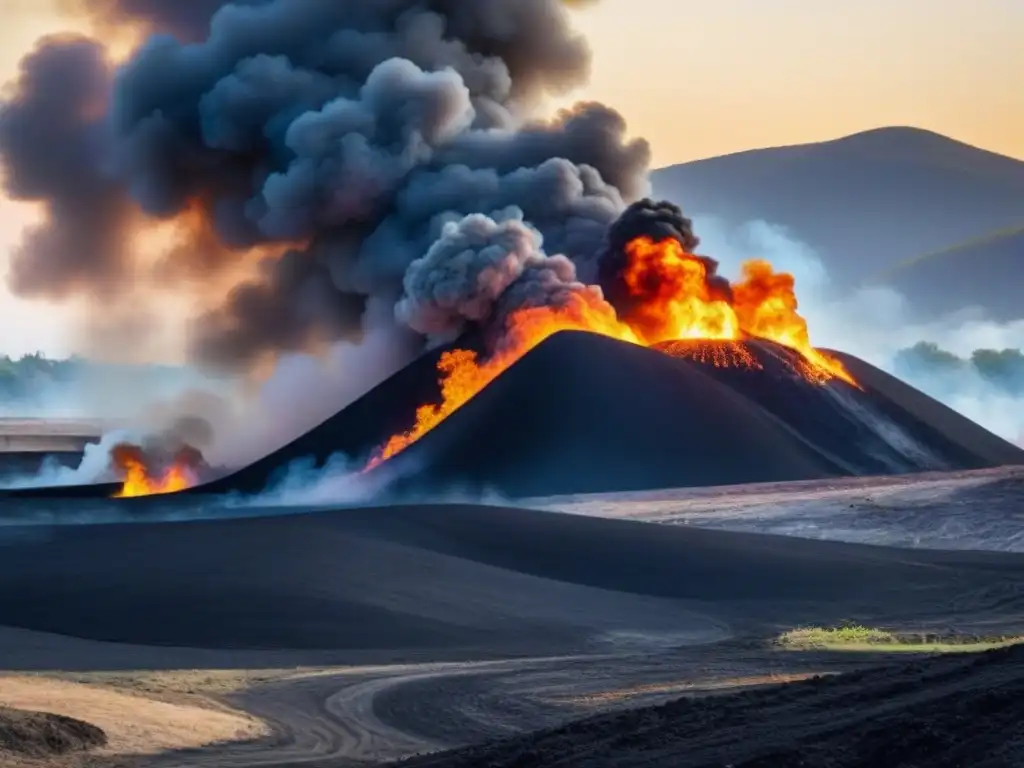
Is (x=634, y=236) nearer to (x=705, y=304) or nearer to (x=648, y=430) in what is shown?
(x=705, y=304)

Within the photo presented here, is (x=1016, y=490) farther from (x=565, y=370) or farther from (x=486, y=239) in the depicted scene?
(x=486, y=239)

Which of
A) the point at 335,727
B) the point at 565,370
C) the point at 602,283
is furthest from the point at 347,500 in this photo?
the point at 335,727

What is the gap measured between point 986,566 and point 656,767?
25.7 m

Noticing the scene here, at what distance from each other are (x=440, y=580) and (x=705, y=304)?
37.7m

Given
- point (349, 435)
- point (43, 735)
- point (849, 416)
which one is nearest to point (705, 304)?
point (849, 416)

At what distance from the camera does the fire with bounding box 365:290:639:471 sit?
61438mm

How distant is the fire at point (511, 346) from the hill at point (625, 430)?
2.07ft

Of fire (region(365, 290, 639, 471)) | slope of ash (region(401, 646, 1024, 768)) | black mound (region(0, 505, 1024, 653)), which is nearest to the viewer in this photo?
slope of ash (region(401, 646, 1024, 768))

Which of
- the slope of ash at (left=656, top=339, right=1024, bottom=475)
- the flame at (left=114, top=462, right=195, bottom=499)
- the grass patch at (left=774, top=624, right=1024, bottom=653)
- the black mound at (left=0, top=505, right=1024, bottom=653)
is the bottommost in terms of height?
the grass patch at (left=774, top=624, right=1024, bottom=653)

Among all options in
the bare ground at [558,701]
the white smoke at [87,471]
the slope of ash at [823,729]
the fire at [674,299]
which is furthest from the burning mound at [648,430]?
the slope of ash at [823,729]

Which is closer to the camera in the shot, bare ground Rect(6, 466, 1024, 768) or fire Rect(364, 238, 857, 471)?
bare ground Rect(6, 466, 1024, 768)

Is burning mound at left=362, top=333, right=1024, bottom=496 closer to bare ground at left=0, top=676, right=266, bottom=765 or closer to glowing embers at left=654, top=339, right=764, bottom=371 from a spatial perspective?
glowing embers at left=654, top=339, right=764, bottom=371

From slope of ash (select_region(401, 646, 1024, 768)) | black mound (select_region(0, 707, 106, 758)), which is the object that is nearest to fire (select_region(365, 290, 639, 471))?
black mound (select_region(0, 707, 106, 758))

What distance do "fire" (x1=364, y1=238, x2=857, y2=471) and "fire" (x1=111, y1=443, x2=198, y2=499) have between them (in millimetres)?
11532
